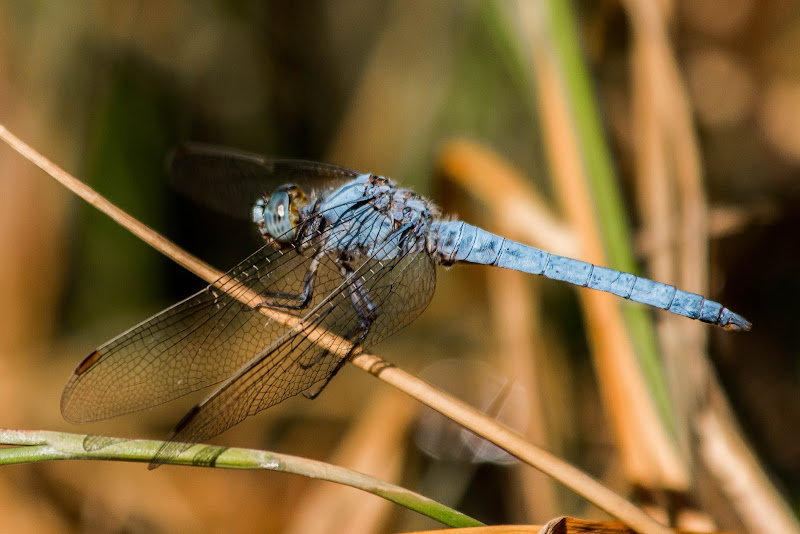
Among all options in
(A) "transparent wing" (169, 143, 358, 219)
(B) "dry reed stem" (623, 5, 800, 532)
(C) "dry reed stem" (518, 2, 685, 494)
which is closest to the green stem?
(C) "dry reed stem" (518, 2, 685, 494)

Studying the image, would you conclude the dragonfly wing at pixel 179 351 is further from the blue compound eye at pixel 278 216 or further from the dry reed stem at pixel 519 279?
the dry reed stem at pixel 519 279

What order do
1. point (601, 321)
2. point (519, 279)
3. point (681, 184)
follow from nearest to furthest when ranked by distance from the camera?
point (601, 321)
point (681, 184)
point (519, 279)

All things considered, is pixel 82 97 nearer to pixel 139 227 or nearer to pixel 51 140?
pixel 51 140

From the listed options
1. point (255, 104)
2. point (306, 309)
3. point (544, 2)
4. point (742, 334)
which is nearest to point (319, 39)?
point (255, 104)

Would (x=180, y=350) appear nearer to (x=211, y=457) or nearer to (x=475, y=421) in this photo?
(x=211, y=457)

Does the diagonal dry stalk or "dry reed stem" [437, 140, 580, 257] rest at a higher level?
"dry reed stem" [437, 140, 580, 257]

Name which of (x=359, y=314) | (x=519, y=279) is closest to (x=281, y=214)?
(x=359, y=314)

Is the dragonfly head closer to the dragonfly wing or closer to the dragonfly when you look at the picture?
the dragonfly

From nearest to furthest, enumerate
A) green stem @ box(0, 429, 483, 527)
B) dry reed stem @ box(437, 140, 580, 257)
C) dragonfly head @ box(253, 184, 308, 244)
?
green stem @ box(0, 429, 483, 527) → dragonfly head @ box(253, 184, 308, 244) → dry reed stem @ box(437, 140, 580, 257)
